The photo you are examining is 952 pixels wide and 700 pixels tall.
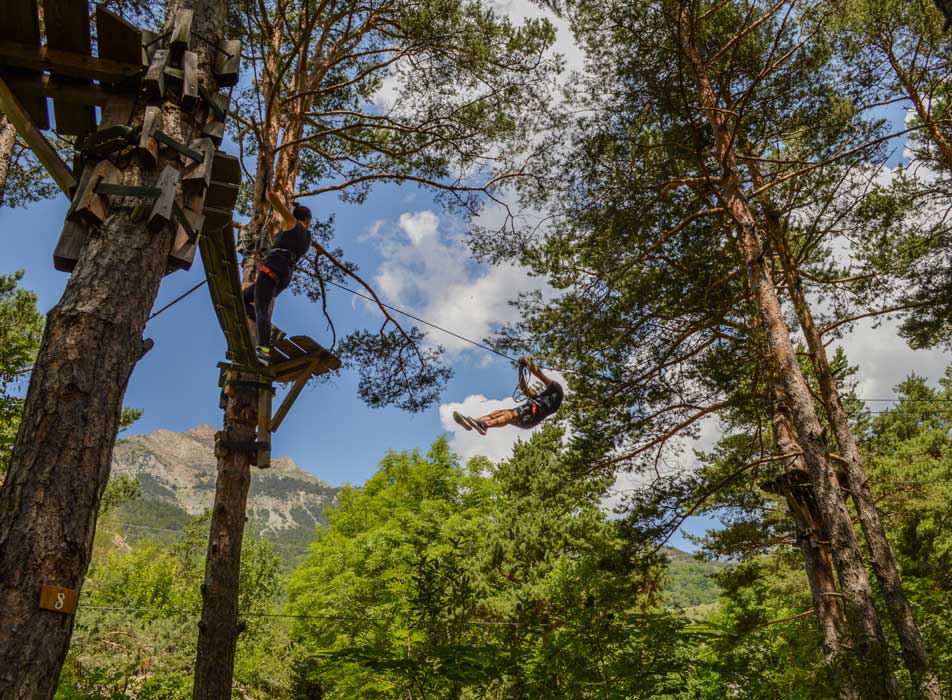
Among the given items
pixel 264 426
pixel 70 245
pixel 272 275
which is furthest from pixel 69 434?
pixel 272 275

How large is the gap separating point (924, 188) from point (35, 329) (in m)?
16.2

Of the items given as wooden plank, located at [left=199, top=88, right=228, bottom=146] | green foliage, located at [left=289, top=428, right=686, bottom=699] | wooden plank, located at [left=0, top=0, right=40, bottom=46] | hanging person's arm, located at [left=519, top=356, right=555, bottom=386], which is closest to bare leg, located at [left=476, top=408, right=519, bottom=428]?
green foliage, located at [left=289, top=428, right=686, bottom=699]

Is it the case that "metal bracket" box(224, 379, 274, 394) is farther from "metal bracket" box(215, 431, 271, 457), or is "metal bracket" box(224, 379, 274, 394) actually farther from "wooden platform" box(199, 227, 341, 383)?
"metal bracket" box(215, 431, 271, 457)

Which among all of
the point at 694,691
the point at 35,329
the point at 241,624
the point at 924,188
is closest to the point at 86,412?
the point at 241,624

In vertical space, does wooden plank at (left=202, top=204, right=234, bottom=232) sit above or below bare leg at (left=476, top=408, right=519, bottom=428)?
below

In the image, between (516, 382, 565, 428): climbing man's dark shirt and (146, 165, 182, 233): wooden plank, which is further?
(516, 382, 565, 428): climbing man's dark shirt

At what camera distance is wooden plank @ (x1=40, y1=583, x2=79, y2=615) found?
1902 mm

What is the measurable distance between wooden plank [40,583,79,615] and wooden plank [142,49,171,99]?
231cm

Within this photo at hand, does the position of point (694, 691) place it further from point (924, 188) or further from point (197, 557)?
point (197, 557)

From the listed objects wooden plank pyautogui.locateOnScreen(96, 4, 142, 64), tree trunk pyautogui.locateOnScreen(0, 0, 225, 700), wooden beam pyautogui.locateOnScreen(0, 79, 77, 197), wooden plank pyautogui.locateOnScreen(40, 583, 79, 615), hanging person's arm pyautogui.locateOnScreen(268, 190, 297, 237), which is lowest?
wooden plank pyautogui.locateOnScreen(40, 583, 79, 615)

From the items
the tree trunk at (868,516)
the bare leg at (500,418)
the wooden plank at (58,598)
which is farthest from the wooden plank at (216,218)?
the bare leg at (500,418)

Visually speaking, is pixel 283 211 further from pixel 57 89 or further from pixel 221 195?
pixel 57 89

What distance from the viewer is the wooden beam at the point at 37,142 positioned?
2.89m

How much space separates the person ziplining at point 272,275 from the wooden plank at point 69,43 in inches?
81.6
